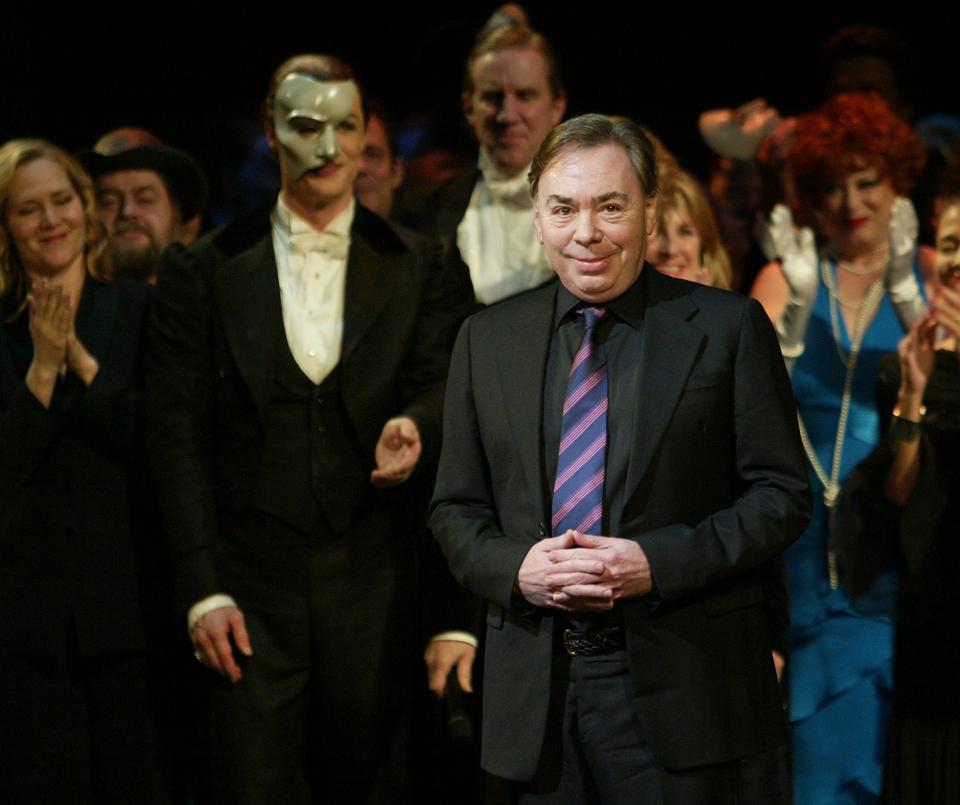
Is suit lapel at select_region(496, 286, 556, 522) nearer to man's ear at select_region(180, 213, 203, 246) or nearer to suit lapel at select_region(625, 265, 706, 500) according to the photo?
suit lapel at select_region(625, 265, 706, 500)

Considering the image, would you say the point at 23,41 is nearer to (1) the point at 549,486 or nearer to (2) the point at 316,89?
(2) the point at 316,89

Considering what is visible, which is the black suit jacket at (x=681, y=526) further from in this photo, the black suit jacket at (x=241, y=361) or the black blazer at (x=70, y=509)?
the black blazer at (x=70, y=509)

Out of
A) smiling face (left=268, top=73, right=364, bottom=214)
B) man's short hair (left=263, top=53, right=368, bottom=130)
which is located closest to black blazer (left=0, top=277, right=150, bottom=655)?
smiling face (left=268, top=73, right=364, bottom=214)

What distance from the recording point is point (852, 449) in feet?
13.3

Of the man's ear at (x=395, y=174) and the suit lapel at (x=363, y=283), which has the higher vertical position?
the man's ear at (x=395, y=174)

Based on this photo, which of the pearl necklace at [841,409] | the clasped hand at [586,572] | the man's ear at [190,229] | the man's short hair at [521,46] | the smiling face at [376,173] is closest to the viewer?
the clasped hand at [586,572]

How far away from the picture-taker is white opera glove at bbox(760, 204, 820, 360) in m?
4.06

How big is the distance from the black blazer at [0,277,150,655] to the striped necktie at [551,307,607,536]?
135 centimetres

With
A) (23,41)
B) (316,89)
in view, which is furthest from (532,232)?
(23,41)

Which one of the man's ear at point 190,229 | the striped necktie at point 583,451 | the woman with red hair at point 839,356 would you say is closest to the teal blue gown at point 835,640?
the woman with red hair at point 839,356

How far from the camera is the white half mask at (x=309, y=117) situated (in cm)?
359

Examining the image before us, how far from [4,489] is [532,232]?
60.8 inches

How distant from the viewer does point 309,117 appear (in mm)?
3605

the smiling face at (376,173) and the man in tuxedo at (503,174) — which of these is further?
the smiling face at (376,173)
